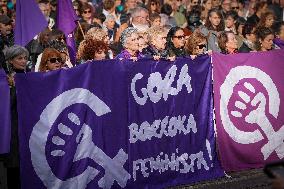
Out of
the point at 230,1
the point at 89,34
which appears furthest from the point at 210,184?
the point at 230,1

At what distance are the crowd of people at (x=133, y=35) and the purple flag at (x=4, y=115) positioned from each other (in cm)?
8

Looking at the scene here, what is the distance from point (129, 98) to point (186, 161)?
4.43 feet

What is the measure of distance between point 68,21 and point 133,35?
153 cm

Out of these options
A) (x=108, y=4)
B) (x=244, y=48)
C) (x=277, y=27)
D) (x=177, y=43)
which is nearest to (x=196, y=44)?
(x=177, y=43)

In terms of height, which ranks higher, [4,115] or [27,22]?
[27,22]

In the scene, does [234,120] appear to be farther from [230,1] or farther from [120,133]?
[230,1]

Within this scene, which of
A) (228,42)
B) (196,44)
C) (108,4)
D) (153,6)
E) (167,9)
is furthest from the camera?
(167,9)

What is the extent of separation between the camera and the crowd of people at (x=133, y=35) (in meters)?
6.91

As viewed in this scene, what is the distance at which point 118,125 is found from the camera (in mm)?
6988

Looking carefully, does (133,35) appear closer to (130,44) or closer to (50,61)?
(130,44)

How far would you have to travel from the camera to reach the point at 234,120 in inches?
321

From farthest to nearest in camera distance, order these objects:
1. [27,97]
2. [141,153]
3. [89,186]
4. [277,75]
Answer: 1. [277,75]
2. [141,153]
3. [89,186]
4. [27,97]

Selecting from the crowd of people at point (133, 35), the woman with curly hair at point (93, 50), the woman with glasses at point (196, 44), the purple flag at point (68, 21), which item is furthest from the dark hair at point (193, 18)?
the woman with curly hair at point (93, 50)

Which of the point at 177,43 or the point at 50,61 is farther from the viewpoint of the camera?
the point at 177,43
